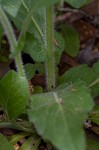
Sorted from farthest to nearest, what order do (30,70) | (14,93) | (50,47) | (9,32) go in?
(30,70), (50,47), (14,93), (9,32)

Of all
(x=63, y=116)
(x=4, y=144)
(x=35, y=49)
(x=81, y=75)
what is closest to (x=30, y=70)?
(x=35, y=49)

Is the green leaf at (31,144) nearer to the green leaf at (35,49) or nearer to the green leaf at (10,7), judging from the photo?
the green leaf at (35,49)

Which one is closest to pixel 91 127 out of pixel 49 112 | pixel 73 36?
pixel 49 112

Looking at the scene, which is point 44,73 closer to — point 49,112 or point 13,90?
point 13,90

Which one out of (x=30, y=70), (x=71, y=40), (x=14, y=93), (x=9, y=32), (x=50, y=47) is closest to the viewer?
(x=9, y=32)

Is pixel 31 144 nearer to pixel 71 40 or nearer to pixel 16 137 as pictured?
pixel 16 137

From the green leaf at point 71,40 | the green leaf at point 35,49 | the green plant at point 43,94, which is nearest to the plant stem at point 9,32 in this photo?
the green plant at point 43,94

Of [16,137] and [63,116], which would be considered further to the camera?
[16,137]
